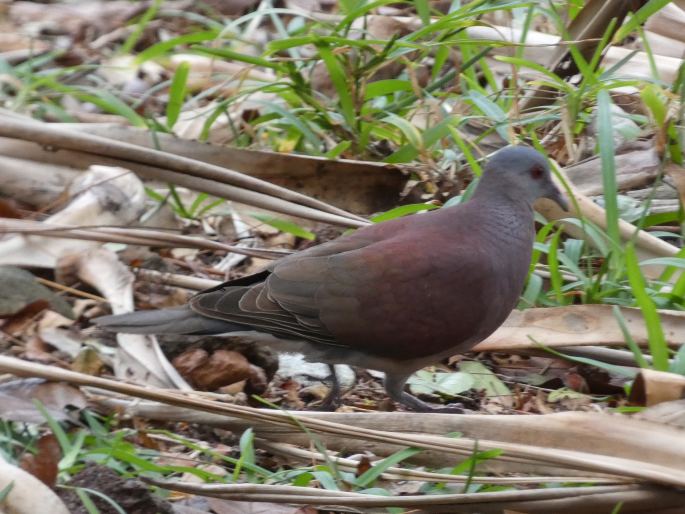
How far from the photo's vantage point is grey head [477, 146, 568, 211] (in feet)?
11.0

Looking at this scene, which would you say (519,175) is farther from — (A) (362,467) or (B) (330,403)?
(A) (362,467)

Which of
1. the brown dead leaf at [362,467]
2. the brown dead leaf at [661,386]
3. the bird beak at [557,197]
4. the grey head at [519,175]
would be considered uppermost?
the grey head at [519,175]

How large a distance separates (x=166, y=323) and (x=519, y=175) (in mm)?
1083

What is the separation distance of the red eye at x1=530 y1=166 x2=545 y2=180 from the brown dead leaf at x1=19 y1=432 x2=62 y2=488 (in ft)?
4.99

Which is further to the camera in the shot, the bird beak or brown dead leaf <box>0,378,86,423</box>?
the bird beak

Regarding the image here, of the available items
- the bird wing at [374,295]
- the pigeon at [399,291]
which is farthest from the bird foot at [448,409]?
the bird wing at [374,295]

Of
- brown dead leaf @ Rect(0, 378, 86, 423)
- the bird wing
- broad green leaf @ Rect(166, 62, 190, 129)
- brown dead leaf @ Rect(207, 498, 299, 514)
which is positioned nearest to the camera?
brown dead leaf @ Rect(207, 498, 299, 514)

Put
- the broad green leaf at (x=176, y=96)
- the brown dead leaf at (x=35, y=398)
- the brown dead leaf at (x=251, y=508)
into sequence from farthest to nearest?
the broad green leaf at (x=176, y=96) < the brown dead leaf at (x=35, y=398) < the brown dead leaf at (x=251, y=508)

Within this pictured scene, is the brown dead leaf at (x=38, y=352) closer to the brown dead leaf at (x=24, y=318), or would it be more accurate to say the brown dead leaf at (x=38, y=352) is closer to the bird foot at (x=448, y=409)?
the brown dead leaf at (x=24, y=318)

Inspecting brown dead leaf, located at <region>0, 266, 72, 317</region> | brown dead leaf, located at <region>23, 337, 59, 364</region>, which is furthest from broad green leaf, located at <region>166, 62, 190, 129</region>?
brown dead leaf, located at <region>23, 337, 59, 364</region>

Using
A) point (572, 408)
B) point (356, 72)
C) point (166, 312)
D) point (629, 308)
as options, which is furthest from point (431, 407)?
point (356, 72)

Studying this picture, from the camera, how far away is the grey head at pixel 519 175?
3.35 m

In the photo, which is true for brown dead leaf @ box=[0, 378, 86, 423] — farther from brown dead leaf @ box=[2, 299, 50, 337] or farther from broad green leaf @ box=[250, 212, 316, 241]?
broad green leaf @ box=[250, 212, 316, 241]

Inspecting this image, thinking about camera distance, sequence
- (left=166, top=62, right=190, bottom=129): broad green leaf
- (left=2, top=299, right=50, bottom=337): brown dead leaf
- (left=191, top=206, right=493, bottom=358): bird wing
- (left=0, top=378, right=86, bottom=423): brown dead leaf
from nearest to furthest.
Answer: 1. (left=0, top=378, right=86, bottom=423): brown dead leaf
2. (left=191, top=206, right=493, bottom=358): bird wing
3. (left=2, top=299, right=50, bottom=337): brown dead leaf
4. (left=166, top=62, right=190, bottom=129): broad green leaf
